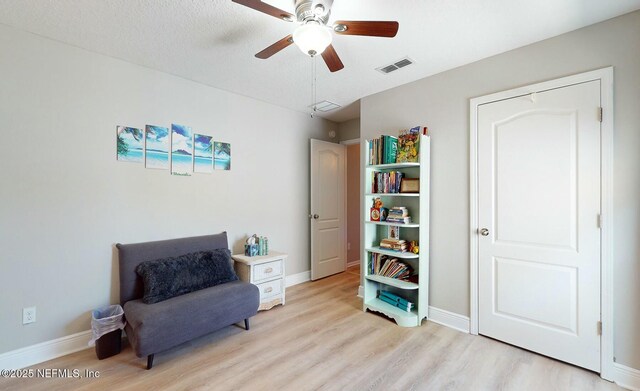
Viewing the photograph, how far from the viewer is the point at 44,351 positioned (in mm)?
2100

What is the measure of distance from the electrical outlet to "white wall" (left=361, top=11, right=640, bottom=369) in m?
3.47

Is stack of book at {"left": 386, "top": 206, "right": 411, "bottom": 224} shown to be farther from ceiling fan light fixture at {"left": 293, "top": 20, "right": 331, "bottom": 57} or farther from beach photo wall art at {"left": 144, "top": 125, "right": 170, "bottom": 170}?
beach photo wall art at {"left": 144, "top": 125, "right": 170, "bottom": 170}

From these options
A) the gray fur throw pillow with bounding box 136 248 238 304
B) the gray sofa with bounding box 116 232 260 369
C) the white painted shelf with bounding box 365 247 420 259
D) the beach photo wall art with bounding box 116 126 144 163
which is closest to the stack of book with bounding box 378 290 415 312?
the white painted shelf with bounding box 365 247 420 259

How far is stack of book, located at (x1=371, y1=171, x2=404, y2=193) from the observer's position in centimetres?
293

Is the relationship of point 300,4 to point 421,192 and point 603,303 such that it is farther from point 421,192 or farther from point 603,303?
point 603,303

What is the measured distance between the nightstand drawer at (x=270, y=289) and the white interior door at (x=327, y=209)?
97 cm

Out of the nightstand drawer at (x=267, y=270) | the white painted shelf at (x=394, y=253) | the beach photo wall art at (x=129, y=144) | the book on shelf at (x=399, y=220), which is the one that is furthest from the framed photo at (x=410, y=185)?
the beach photo wall art at (x=129, y=144)

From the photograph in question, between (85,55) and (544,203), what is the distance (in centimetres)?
403

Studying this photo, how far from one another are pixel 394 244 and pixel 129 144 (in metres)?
2.82

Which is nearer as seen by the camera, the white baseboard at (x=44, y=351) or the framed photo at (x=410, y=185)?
the white baseboard at (x=44, y=351)

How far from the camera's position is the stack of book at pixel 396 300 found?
2807 mm

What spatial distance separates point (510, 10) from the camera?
183 centimetres

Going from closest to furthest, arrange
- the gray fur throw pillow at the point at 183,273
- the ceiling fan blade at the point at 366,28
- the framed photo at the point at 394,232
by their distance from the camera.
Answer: the ceiling fan blade at the point at 366,28
the gray fur throw pillow at the point at 183,273
the framed photo at the point at 394,232

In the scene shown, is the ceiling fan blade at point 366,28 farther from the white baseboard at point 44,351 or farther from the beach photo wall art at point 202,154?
the white baseboard at point 44,351
